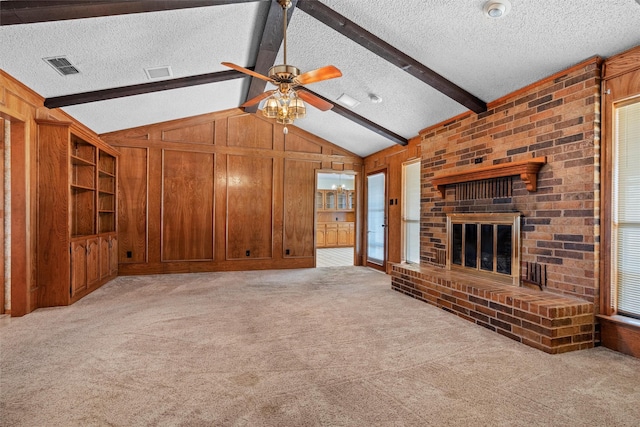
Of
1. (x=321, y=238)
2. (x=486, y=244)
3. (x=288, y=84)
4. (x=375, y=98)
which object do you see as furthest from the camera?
(x=321, y=238)

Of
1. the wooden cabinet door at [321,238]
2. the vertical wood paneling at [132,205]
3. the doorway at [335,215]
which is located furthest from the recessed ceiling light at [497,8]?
the wooden cabinet door at [321,238]

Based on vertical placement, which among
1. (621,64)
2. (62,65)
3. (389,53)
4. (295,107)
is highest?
(389,53)

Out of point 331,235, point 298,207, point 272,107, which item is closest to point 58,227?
point 272,107

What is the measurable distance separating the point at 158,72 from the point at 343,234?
27.1 feet

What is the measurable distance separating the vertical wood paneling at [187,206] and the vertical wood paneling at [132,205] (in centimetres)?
35

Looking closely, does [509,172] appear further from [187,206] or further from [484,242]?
[187,206]

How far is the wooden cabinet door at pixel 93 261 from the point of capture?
448cm

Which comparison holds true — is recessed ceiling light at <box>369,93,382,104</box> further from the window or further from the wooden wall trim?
the window

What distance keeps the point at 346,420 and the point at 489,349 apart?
159cm

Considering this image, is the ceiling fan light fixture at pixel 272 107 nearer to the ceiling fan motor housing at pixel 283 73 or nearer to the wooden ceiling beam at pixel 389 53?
the ceiling fan motor housing at pixel 283 73

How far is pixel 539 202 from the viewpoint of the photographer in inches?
131

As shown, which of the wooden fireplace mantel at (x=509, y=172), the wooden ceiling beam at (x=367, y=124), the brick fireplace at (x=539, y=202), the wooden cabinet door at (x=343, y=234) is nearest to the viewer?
the brick fireplace at (x=539, y=202)

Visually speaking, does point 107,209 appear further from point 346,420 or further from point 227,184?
point 346,420

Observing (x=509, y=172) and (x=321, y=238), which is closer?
(x=509, y=172)
